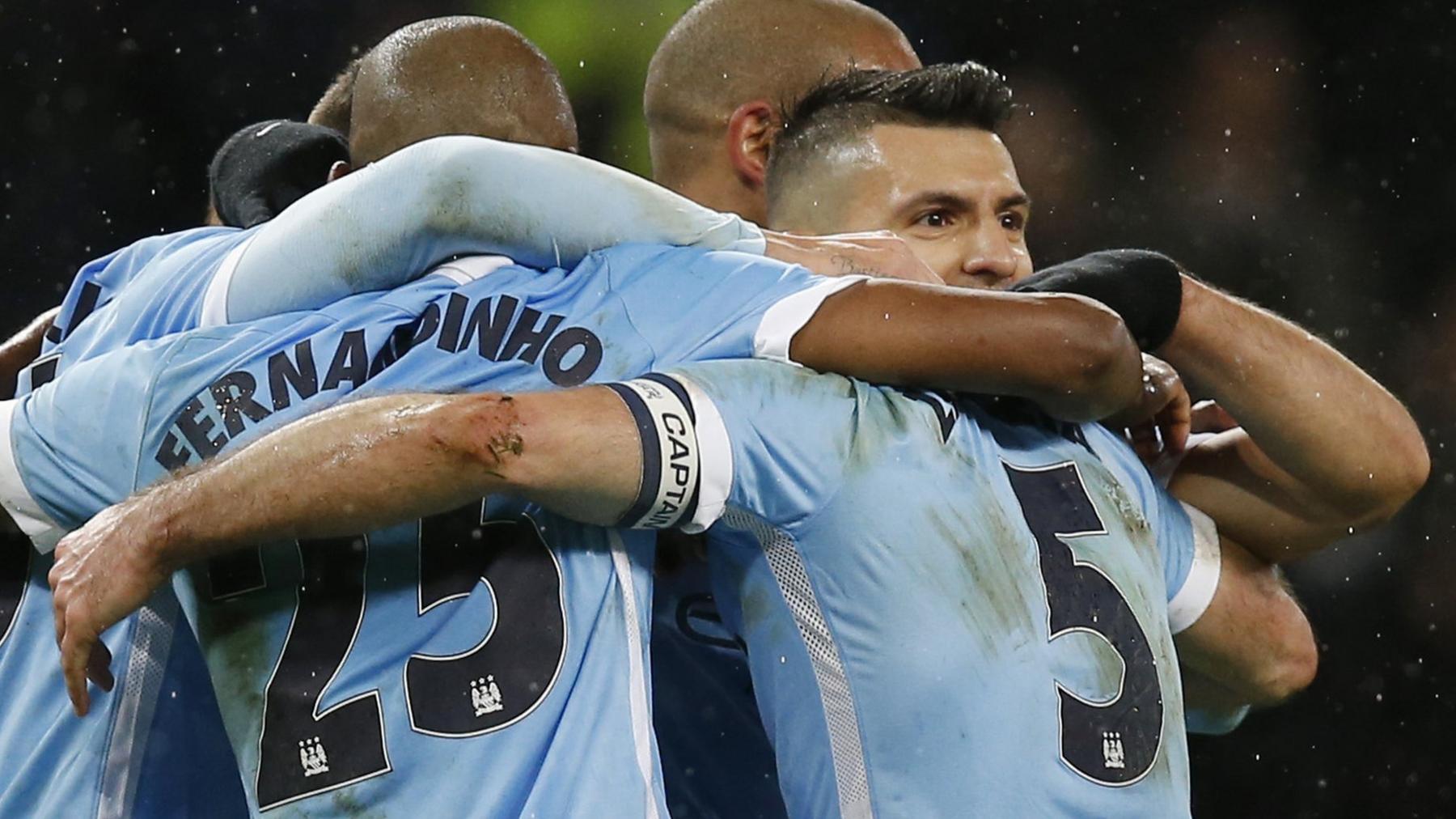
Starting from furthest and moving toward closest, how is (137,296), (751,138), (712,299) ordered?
A: 1. (751,138)
2. (137,296)
3. (712,299)

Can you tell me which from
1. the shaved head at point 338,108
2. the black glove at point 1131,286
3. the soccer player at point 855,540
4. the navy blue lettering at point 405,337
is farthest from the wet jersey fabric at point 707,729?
the shaved head at point 338,108

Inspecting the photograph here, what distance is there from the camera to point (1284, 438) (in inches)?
90.8

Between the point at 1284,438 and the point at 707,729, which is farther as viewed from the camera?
the point at 707,729

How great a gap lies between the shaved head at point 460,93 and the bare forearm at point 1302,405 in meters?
0.87

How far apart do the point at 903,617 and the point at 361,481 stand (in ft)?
1.90

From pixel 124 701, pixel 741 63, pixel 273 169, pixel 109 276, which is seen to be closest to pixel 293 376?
pixel 124 701

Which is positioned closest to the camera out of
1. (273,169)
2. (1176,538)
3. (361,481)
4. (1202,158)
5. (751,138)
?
(361,481)

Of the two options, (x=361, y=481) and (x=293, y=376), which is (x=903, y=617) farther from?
(x=293, y=376)

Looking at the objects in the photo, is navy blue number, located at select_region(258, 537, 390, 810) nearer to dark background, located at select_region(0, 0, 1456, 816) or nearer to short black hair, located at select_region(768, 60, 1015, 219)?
short black hair, located at select_region(768, 60, 1015, 219)

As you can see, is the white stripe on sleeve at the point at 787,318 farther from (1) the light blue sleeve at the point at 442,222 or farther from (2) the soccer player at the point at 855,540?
(1) the light blue sleeve at the point at 442,222

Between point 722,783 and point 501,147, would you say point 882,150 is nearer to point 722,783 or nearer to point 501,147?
point 501,147

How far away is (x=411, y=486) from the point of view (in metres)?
1.81

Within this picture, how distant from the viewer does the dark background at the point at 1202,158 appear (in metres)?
4.27

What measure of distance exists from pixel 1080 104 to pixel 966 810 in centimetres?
334
